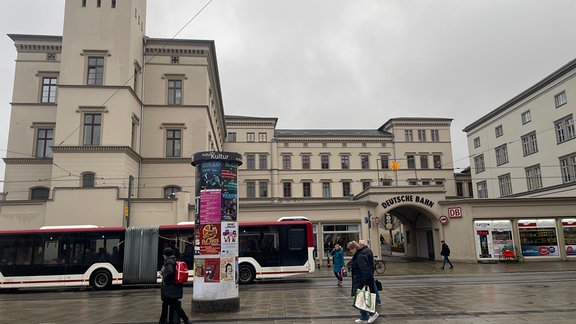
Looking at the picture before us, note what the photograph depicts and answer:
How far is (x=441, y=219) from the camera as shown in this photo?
31.7 m

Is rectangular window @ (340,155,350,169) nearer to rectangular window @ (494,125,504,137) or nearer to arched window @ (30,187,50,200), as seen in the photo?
rectangular window @ (494,125,504,137)

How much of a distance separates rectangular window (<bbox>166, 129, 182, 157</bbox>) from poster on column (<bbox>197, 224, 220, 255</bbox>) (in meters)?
25.0

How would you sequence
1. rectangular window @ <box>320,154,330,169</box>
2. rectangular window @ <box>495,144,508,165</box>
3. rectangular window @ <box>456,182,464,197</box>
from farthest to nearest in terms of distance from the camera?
Result: rectangular window @ <box>456,182,464,197</box>
rectangular window @ <box>320,154,330,169</box>
rectangular window @ <box>495,144,508,165</box>

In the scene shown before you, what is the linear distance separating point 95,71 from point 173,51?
7.22 m

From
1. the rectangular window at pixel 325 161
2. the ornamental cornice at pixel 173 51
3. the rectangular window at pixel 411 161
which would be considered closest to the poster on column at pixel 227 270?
the ornamental cornice at pixel 173 51

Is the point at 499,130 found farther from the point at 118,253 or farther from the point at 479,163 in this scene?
the point at 118,253

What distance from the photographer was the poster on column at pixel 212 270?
35.8ft

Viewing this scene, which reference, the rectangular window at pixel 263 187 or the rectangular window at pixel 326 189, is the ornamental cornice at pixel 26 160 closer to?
the rectangular window at pixel 263 187

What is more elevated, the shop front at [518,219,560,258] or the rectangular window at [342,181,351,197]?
the rectangular window at [342,181,351,197]

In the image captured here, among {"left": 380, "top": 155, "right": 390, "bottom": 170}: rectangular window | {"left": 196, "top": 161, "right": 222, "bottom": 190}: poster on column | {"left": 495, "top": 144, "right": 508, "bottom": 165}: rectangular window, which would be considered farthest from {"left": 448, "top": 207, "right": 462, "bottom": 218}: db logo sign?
{"left": 380, "top": 155, "right": 390, "bottom": 170}: rectangular window

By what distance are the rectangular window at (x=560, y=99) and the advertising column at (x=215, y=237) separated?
39.0m

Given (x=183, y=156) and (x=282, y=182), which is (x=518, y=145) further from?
(x=183, y=156)

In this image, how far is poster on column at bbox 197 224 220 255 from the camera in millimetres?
11008

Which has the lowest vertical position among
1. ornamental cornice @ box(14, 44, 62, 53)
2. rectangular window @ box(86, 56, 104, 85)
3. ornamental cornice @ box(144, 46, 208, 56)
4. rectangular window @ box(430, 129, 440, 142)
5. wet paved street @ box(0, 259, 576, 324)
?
wet paved street @ box(0, 259, 576, 324)
